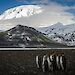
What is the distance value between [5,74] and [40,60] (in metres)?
26.0

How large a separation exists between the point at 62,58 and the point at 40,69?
9295mm

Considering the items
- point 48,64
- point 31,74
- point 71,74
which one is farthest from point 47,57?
point 71,74

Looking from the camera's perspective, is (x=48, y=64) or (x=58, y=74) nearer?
(x=58, y=74)

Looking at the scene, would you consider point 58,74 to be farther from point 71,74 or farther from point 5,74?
point 5,74

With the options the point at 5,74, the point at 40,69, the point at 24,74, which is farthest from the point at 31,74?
the point at 40,69

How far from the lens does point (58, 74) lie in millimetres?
94312

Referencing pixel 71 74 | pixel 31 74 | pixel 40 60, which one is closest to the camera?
pixel 71 74

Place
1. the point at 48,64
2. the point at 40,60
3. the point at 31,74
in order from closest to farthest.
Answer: the point at 31,74, the point at 48,64, the point at 40,60

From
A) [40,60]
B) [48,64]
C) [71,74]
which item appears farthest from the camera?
[40,60]

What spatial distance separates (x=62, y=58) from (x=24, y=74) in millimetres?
19882

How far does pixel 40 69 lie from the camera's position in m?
117

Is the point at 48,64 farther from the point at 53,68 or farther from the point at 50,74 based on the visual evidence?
the point at 50,74

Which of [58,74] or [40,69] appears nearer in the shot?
[58,74]

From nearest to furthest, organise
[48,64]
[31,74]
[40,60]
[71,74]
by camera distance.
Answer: [71,74] < [31,74] < [48,64] < [40,60]
